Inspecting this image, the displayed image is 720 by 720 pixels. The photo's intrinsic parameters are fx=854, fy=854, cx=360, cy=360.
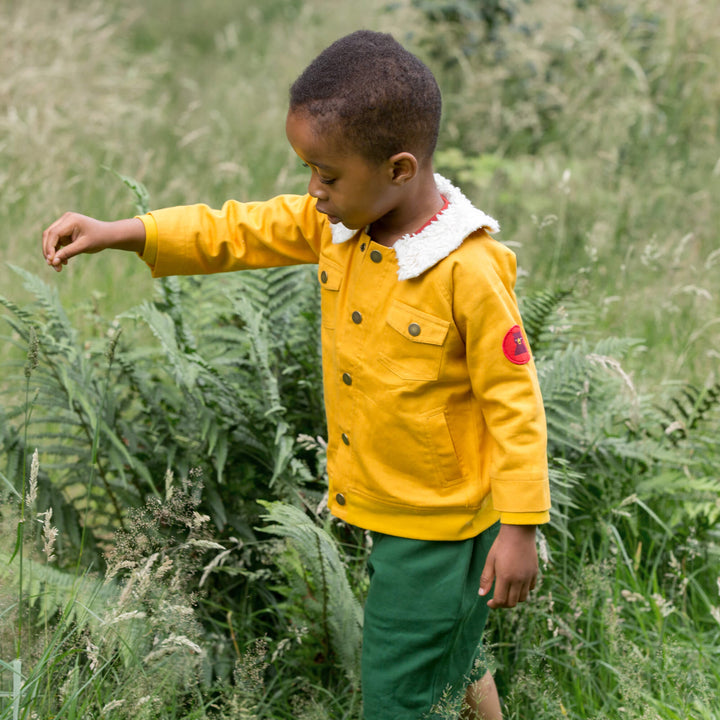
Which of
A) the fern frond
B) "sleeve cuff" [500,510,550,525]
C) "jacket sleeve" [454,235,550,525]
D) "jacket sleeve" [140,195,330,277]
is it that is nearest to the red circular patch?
"jacket sleeve" [454,235,550,525]

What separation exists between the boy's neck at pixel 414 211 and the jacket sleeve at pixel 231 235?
21 centimetres

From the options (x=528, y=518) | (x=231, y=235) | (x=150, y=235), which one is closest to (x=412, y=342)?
(x=528, y=518)

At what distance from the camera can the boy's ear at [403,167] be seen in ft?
5.68

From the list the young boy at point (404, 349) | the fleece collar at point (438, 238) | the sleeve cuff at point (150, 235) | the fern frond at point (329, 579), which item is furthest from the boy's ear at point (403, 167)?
the fern frond at point (329, 579)

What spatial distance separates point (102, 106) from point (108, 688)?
15.4 ft

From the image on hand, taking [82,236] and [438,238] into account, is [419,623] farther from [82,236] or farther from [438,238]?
[82,236]

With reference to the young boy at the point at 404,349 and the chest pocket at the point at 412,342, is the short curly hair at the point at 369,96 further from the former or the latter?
the chest pocket at the point at 412,342

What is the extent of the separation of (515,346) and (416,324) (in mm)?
213

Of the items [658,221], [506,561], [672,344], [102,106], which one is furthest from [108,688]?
[102,106]

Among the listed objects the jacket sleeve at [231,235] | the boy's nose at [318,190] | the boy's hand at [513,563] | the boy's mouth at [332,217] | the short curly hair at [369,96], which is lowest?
the boy's hand at [513,563]

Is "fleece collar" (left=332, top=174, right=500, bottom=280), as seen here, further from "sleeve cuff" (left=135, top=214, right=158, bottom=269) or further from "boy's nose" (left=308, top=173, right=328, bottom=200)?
"sleeve cuff" (left=135, top=214, right=158, bottom=269)

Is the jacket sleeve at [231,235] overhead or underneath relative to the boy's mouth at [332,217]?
underneath

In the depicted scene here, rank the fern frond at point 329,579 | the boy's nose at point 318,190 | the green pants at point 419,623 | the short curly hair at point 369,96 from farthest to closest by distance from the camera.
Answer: the fern frond at point 329,579
the green pants at point 419,623
the boy's nose at point 318,190
the short curly hair at point 369,96

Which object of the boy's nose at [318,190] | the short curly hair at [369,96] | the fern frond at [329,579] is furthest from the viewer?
the fern frond at [329,579]
